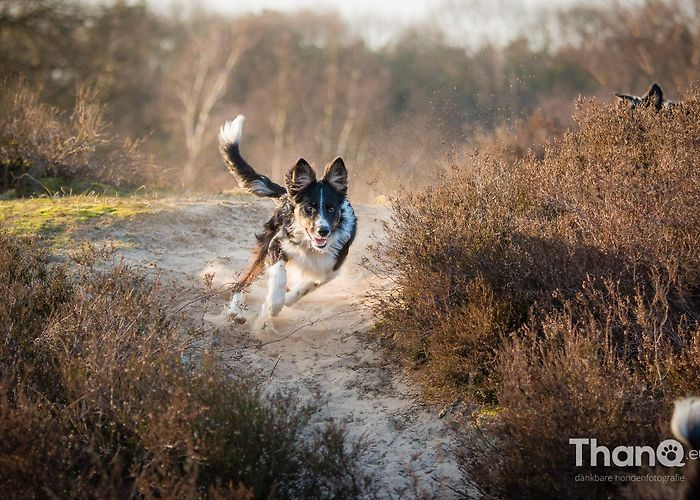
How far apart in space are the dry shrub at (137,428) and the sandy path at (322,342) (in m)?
0.62

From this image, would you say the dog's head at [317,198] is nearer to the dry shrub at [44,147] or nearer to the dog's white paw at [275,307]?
the dog's white paw at [275,307]

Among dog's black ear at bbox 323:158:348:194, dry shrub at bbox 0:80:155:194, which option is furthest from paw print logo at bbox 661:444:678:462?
dry shrub at bbox 0:80:155:194

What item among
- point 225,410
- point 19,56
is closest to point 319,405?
point 225,410

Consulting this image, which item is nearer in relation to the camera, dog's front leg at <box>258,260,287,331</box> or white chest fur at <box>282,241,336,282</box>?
dog's front leg at <box>258,260,287,331</box>

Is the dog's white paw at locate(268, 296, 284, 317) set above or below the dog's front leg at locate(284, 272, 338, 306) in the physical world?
below

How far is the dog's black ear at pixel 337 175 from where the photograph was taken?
7.60 metres

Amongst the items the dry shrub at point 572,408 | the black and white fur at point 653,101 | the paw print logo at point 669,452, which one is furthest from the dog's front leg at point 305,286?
the paw print logo at point 669,452

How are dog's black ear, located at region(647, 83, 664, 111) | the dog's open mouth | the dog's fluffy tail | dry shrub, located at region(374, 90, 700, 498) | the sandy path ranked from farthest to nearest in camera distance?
the dog's fluffy tail < dog's black ear, located at region(647, 83, 664, 111) < the dog's open mouth < the sandy path < dry shrub, located at region(374, 90, 700, 498)

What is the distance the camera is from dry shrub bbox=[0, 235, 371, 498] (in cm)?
383

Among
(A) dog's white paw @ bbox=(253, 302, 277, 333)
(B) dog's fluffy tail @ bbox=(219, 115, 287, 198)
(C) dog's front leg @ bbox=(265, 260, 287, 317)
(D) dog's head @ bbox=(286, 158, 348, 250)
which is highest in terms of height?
(B) dog's fluffy tail @ bbox=(219, 115, 287, 198)

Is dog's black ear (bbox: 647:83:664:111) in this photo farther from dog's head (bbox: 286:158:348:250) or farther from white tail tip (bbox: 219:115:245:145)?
white tail tip (bbox: 219:115:245:145)

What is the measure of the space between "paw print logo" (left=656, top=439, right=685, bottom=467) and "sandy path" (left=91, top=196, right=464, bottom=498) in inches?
48.4

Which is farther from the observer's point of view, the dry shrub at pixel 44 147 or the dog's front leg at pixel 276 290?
the dry shrub at pixel 44 147
